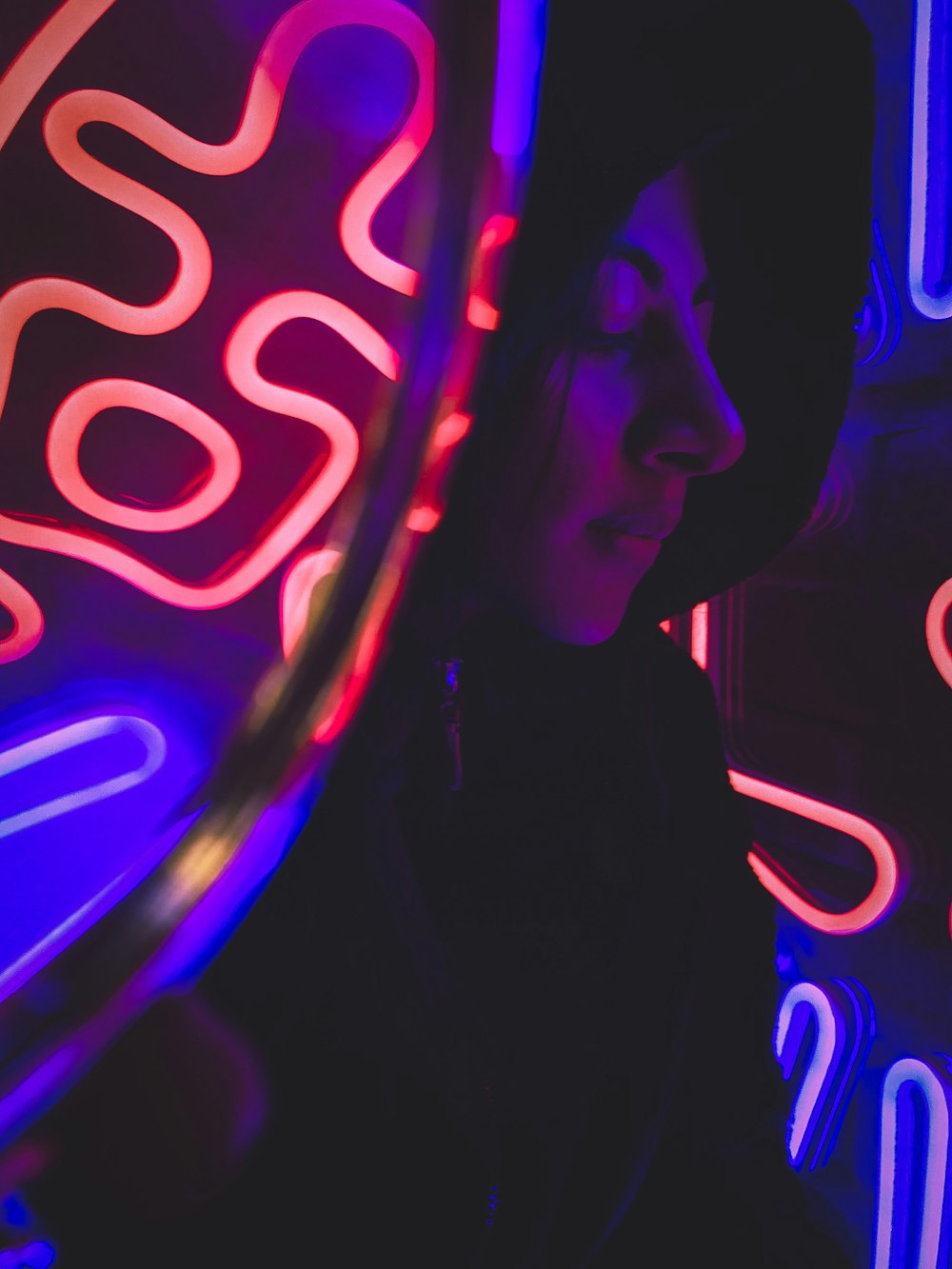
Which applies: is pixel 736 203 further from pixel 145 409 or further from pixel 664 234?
pixel 145 409

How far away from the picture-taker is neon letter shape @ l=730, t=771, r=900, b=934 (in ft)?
3.32

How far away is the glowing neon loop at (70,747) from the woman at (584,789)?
668 mm

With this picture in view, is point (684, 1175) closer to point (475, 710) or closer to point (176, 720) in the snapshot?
point (475, 710)

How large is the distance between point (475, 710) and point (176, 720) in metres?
0.94

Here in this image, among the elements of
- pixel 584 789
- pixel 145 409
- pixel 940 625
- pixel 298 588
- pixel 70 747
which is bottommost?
pixel 70 747

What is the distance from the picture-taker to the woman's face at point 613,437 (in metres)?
0.61

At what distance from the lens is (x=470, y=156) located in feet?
0.87

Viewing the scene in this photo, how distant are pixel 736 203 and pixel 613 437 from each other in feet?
1.32

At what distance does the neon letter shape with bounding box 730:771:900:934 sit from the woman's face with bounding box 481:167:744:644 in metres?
0.57

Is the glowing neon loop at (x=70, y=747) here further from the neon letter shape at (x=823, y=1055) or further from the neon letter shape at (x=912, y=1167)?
the neon letter shape at (x=912, y=1167)

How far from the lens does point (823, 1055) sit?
3.61ft

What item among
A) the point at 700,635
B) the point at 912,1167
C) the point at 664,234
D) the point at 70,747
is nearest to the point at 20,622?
the point at 70,747

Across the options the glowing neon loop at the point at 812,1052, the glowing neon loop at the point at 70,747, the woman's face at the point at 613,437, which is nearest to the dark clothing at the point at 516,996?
the woman's face at the point at 613,437

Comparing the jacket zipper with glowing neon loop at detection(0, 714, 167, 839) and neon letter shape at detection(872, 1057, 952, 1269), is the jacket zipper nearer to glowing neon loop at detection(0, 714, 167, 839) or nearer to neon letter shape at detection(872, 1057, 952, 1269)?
glowing neon loop at detection(0, 714, 167, 839)
